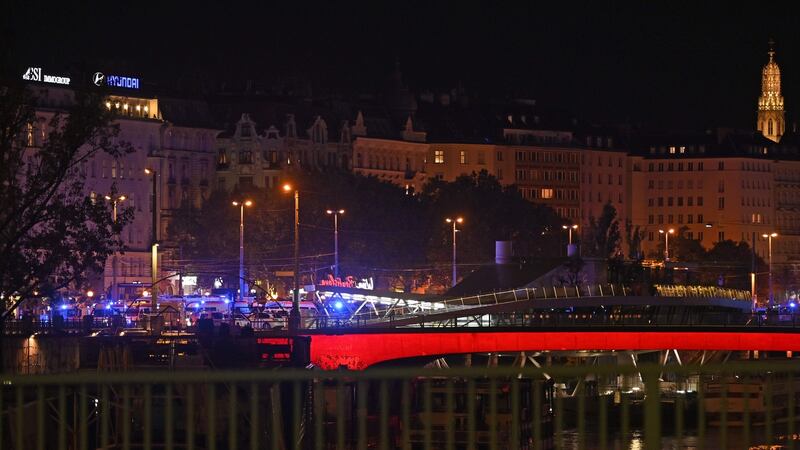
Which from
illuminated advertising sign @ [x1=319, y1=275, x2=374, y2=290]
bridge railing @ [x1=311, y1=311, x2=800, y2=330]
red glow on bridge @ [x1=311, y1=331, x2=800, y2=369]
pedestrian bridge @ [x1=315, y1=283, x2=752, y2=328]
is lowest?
red glow on bridge @ [x1=311, y1=331, x2=800, y2=369]

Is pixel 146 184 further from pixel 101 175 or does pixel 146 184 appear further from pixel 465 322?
pixel 465 322

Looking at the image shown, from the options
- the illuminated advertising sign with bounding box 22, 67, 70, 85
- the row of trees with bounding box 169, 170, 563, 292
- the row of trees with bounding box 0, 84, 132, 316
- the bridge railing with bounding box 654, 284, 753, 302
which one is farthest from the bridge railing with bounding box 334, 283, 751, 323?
the row of trees with bounding box 0, 84, 132, 316

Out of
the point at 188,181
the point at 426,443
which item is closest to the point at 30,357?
the point at 426,443

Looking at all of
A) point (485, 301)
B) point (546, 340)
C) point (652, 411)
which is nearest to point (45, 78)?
point (485, 301)

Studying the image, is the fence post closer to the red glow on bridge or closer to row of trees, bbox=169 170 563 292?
the red glow on bridge

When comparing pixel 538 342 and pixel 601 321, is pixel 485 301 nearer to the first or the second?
pixel 601 321

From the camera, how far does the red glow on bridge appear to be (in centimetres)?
10438

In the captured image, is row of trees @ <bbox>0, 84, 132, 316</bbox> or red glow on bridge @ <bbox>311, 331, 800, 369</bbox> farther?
red glow on bridge @ <bbox>311, 331, 800, 369</bbox>

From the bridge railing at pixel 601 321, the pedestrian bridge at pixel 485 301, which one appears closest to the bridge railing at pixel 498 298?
the pedestrian bridge at pixel 485 301

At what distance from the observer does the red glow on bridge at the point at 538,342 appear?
342 feet

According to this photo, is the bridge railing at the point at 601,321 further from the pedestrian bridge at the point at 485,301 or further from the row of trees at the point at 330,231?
the row of trees at the point at 330,231

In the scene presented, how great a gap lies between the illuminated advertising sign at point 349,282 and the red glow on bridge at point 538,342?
34.7m

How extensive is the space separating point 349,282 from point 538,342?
162ft

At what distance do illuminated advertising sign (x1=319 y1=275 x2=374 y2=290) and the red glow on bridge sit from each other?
1365 inches
